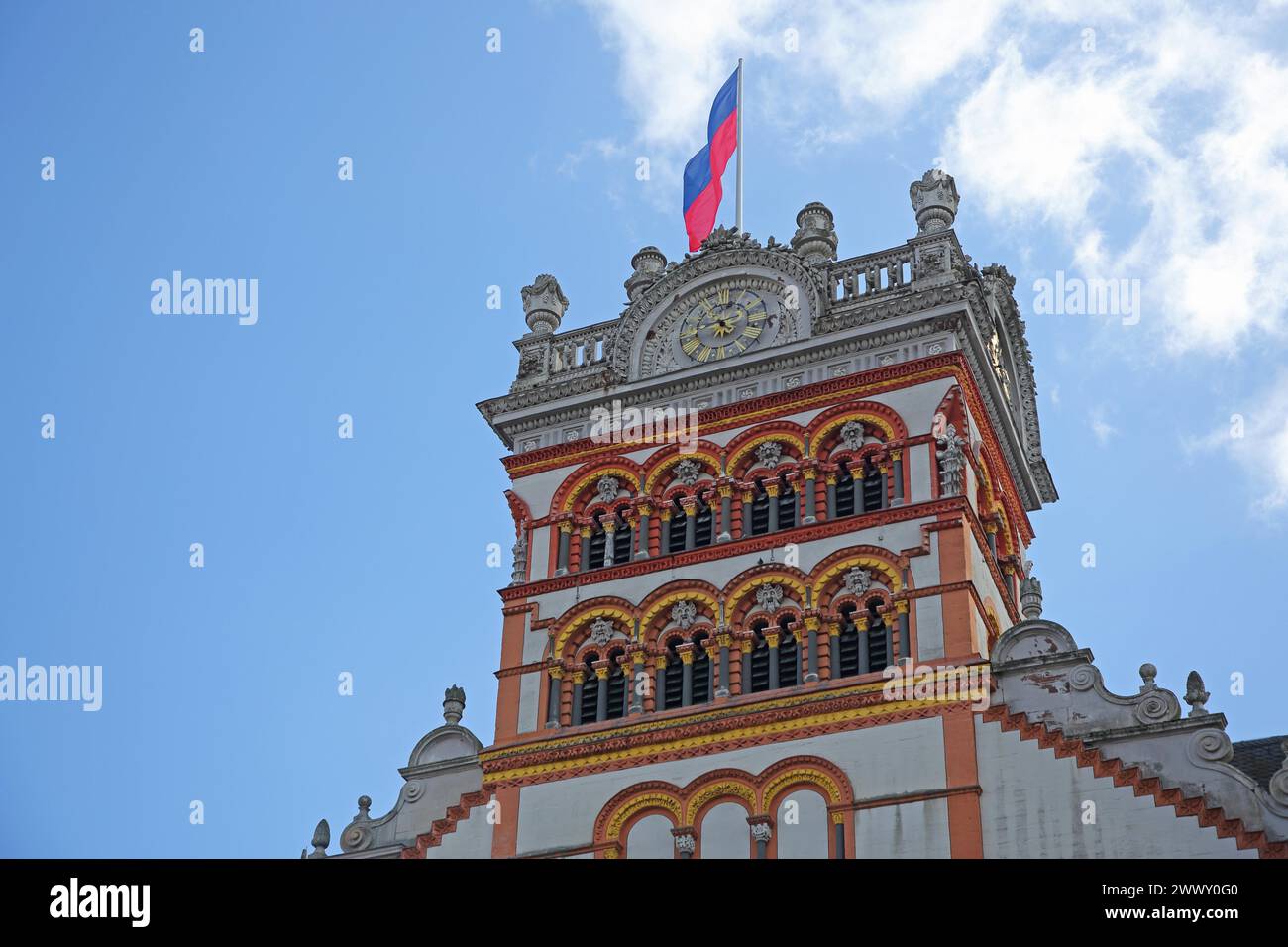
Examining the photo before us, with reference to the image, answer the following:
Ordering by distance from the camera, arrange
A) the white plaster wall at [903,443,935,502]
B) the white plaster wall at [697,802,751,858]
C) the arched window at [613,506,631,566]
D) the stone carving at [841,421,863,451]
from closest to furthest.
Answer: the white plaster wall at [697,802,751,858]
the white plaster wall at [903,443,935,502]
the stone carving at [841,421,863,451]
the arched window at [613,506,631,566]

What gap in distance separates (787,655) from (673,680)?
2.64 metres

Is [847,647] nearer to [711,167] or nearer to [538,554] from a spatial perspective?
[538,554]

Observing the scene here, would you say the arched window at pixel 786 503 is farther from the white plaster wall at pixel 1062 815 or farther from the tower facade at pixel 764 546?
the white plaster wall at pixel 1062 815

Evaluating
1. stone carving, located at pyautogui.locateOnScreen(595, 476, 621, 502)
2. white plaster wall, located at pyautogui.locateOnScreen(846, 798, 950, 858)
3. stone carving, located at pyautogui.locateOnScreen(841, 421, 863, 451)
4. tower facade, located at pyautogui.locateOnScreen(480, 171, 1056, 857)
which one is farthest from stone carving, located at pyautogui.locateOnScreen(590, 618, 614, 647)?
white plaster wall, located at pyautogui.locateOnScreen(846, 798, 950, 858)

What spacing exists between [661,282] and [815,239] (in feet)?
12.9

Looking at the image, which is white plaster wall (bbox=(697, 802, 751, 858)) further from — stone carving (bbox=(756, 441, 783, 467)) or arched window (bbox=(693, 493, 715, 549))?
stone carving (bbox=(756, 441, 783, 467))

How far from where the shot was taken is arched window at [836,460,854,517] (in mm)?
46531

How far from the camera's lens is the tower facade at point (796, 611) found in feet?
136

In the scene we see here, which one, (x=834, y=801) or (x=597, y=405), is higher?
(x=597, y=405)

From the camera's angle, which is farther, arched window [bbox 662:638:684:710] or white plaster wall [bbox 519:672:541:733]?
white plaster wall [bbox 519:672:541:733]

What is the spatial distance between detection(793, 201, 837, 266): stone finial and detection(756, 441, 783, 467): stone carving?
515 centimetres
